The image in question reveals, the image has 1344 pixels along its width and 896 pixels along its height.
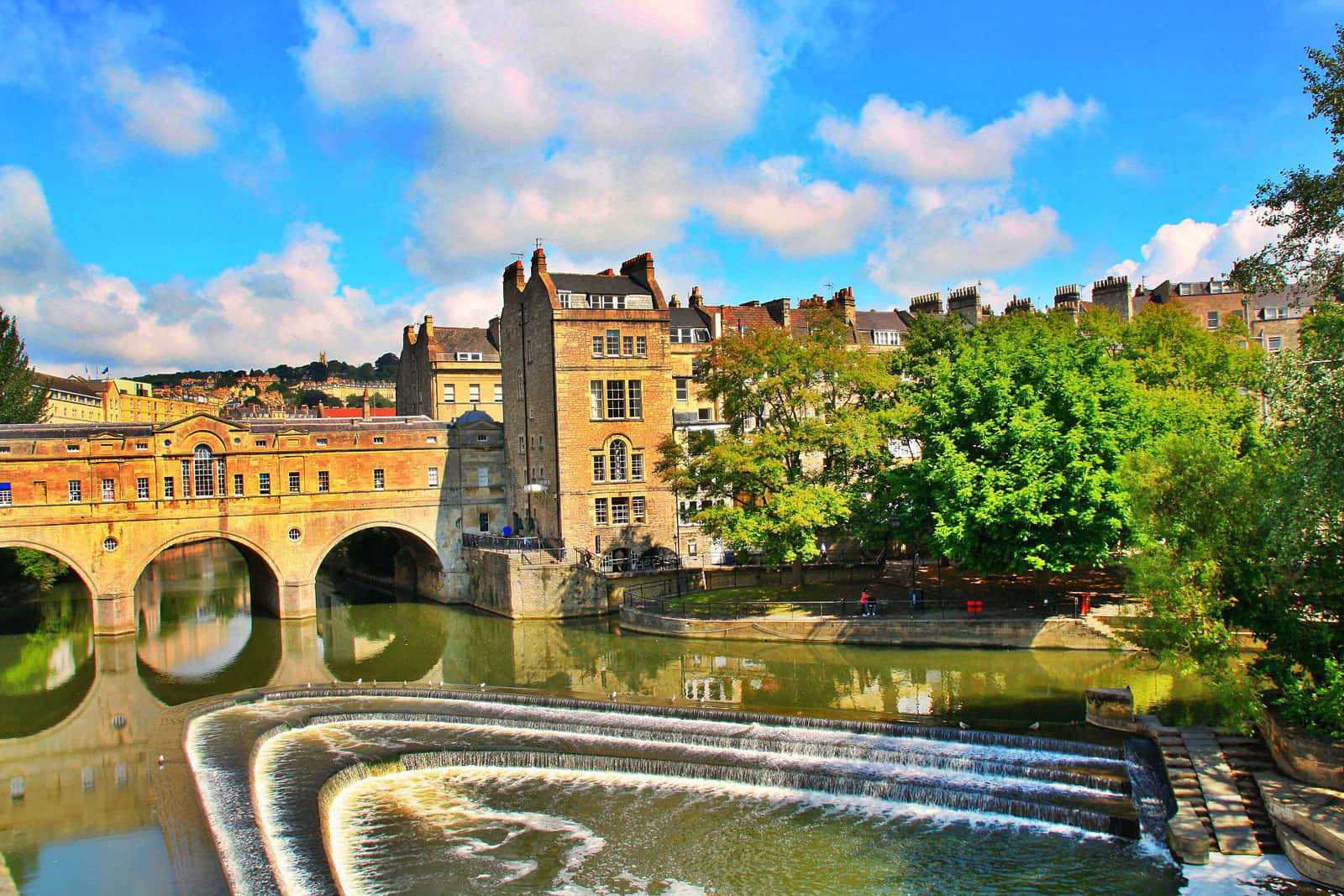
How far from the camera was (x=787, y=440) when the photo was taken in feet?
136

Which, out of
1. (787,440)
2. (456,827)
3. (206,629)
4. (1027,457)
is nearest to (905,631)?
(1027,457)

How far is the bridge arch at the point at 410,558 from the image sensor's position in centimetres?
4959

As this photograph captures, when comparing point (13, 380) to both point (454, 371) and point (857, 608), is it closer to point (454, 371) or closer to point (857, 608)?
point (454, 371)

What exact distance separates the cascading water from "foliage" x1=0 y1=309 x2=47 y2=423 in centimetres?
4254

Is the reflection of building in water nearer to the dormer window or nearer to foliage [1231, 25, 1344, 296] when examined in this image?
the dormer window

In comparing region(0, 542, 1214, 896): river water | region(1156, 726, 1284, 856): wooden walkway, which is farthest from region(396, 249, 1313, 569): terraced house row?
region(1156, 726, 1284, 856): wooden walkway

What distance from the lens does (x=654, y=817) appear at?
69.9 ft

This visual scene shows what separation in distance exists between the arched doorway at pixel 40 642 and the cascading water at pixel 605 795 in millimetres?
9624

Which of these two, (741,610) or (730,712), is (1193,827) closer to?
(730,712)

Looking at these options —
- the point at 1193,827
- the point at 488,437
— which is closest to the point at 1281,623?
the point at 1193,827

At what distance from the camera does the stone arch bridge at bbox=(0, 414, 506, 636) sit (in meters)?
43.8

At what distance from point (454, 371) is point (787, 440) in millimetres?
29508

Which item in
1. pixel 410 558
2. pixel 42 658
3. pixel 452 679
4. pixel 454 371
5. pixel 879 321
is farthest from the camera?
pixel 879 321

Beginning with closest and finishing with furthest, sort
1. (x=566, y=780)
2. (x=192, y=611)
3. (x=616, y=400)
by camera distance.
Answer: (x=566, y=780), (x=616, y=400), (x=192, y=611)
